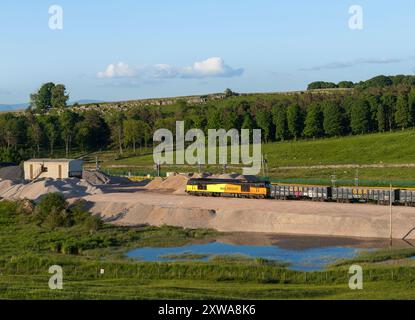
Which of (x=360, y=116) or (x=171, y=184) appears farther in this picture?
(x=360, y=116)

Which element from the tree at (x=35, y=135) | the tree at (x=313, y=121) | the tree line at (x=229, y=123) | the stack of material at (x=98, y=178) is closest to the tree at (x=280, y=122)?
the tree line at (x=229, y=123)

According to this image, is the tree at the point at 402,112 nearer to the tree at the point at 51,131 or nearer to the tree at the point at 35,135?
the tree at the point at 51,131

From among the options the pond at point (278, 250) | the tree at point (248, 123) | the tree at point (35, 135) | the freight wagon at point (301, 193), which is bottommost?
the pond at point (278, 250)

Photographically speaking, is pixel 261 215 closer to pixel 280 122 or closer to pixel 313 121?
pixel 313 121

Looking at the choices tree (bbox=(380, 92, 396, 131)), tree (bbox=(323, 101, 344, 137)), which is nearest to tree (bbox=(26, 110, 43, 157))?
tree (bbox=(323, 101, 344, 137))

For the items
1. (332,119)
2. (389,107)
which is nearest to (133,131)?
(332,119)

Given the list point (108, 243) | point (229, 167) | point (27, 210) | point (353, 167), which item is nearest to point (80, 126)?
point (229, 167)
